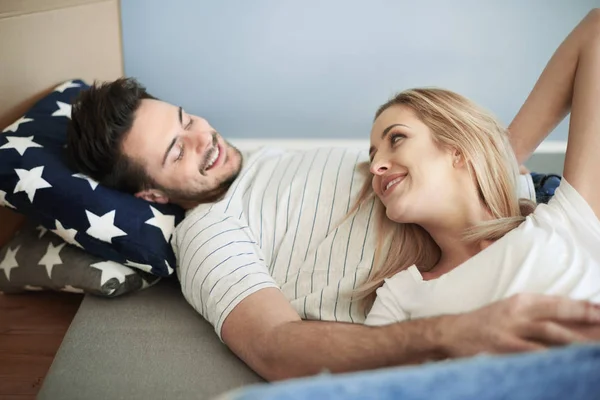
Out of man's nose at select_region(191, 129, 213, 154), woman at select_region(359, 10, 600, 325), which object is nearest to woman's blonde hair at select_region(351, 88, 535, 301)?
woman at select_region(359, 10, 600, 325)

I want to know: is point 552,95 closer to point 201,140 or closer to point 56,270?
point 201,140

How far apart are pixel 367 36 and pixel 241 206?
87 centimetres

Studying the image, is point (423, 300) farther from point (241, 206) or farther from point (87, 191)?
point (87, 191)

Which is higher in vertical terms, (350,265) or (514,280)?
(514,280)

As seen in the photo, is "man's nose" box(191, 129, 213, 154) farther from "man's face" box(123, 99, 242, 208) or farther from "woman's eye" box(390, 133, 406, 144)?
"woman's eye" box(390, 133, 406, 144)

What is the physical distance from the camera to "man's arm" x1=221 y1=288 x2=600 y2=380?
1002 mm

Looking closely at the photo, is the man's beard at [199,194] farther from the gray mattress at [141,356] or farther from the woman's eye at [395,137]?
the woman's eye at [395,137]

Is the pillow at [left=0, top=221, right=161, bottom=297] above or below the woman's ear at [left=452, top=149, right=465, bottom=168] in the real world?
below

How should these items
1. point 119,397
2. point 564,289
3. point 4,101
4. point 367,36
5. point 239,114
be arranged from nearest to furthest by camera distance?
point 564,289, point 119,397, point 4,101, point 367,36, point 239,114

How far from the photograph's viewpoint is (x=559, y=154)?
7.30ft

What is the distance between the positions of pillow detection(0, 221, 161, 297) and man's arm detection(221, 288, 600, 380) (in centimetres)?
39

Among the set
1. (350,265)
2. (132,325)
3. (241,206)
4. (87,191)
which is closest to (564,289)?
(350,265)

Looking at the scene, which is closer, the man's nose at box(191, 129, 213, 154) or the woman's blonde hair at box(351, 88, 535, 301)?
the woman's blonde hair at box(351, 88, 535, 301)

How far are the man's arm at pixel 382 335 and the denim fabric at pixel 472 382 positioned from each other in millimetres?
163
